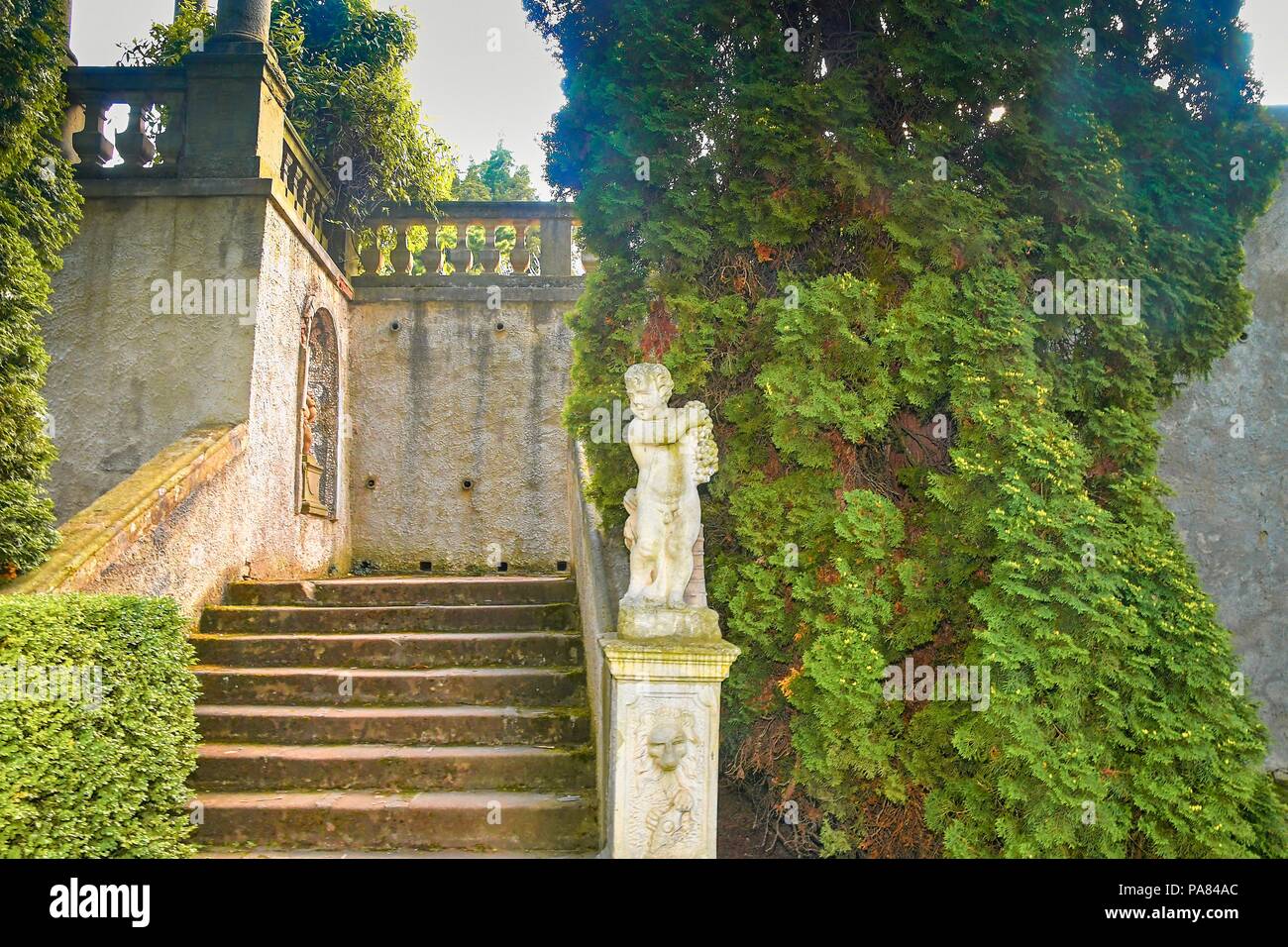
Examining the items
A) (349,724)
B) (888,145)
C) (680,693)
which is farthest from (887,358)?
(349,724)

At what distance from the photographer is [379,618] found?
663cm

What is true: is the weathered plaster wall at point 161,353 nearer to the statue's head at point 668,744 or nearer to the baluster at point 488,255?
the baluster at point 488,255

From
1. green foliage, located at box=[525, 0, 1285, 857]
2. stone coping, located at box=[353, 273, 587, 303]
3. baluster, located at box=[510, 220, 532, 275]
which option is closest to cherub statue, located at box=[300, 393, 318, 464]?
stone coping, located at box=[353, 273, 587, 303]

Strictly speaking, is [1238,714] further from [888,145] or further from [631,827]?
[888,145]

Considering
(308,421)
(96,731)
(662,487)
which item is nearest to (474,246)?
(308,421)

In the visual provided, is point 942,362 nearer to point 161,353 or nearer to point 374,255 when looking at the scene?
point 161,353

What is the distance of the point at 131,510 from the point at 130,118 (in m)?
3.89

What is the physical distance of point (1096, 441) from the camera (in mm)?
5145

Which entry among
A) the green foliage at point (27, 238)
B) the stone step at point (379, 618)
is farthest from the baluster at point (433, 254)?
the stone step at point (379, 618)

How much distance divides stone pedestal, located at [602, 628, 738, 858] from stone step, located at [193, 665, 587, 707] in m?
1.67

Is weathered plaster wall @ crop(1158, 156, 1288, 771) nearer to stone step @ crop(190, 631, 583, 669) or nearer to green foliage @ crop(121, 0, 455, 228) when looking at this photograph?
stone step @ crop(190, 631, 583, 669)

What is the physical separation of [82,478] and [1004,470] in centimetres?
Result: 653

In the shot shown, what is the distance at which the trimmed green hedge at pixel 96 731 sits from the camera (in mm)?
3666

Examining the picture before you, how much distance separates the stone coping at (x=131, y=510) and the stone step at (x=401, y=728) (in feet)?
3.67
